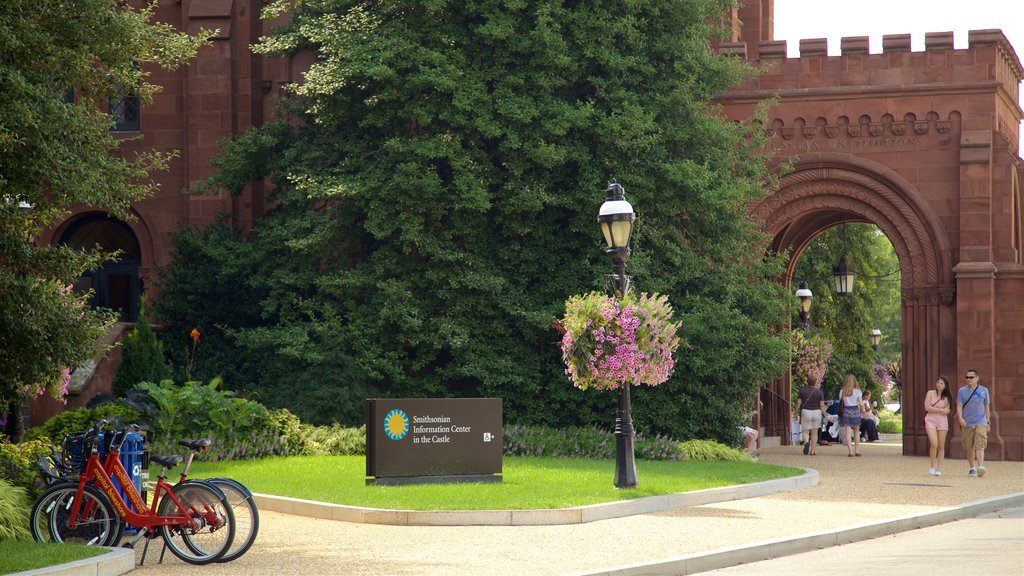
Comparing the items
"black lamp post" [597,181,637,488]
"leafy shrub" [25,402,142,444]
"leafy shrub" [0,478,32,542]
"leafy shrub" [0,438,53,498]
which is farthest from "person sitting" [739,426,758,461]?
"leafy shrub" [0,478,32,542]

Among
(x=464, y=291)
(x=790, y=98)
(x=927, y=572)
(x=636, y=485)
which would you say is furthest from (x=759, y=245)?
(x=927, y=572)

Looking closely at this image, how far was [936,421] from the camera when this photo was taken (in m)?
21.7

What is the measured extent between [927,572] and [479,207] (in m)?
13.7

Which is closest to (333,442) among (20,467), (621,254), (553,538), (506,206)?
(506,206)

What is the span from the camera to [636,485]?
1656 centimetres

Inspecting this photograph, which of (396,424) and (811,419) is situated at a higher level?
(396,424)

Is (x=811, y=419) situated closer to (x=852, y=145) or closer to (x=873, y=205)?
(x=873, y=205)

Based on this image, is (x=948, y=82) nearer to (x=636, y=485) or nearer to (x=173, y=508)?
(x=636, y=485)

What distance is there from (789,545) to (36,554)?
21.7 ft

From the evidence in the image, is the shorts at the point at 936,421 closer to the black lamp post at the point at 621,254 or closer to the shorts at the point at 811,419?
the shorts at the point at 811,419

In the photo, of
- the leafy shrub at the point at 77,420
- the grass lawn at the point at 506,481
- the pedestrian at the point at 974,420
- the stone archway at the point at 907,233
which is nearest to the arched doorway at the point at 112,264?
the leafy shrub at the point at 77,420

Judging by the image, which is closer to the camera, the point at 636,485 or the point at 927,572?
the point at 927,572

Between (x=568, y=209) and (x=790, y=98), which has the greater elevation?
(x=790, y=98)

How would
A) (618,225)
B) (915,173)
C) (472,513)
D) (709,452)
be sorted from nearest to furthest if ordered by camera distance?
(472,513), (618,225), (709,452), (915,173)
